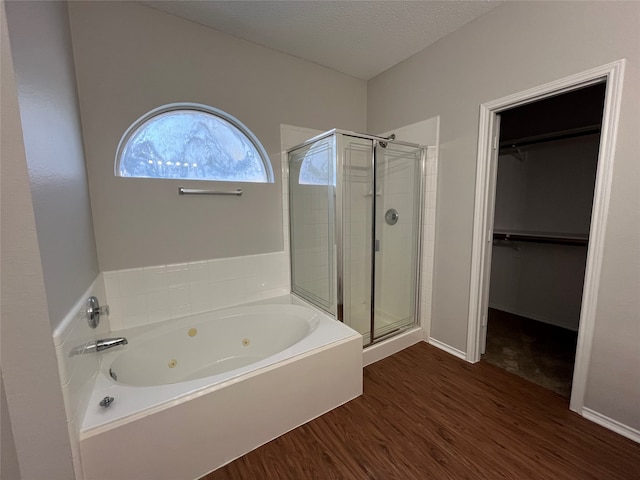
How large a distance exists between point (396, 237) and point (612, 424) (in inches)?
69.5

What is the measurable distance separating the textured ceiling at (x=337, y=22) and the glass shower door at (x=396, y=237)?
0.84 meters

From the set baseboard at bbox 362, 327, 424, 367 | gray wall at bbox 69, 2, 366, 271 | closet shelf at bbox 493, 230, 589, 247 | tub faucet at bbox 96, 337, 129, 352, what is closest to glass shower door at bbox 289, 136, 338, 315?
gray wall at bbox 69, 2, 366, 271

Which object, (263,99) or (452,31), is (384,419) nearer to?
(263,99)

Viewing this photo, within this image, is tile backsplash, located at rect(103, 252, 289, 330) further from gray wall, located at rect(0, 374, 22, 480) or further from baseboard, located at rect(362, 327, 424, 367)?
gray wall, located at rect(0, 374, 22, 480)

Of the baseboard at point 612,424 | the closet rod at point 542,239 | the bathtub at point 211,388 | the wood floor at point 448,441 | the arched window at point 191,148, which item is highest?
the arched window at point 191,148

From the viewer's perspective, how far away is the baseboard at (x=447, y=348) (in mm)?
2186

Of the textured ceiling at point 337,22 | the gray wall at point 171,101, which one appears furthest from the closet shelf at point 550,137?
the gray wall at point 171,101

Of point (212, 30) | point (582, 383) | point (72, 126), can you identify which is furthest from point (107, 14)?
point (582, 383)

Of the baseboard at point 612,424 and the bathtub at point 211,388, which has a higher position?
the bathtub at point 211,388

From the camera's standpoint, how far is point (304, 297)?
95.1 inches

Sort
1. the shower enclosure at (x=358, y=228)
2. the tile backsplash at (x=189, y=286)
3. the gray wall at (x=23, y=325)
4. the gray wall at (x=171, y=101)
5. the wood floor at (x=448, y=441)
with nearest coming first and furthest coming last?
1. the gray wall at (x=23, y=325)
2. the wood floor at (x=448, y=441)
3. the gray wall at (x=171, y=101)
4. the tile backsplash at (x=189, y=286)
5. the shower enclosure at (x=358, y=228)

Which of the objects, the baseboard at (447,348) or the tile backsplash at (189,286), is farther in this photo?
the baseboard at (447,348)

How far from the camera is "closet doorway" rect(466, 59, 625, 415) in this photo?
136cm

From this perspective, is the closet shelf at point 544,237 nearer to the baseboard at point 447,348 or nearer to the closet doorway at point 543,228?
the closet doorway at point 543,228
